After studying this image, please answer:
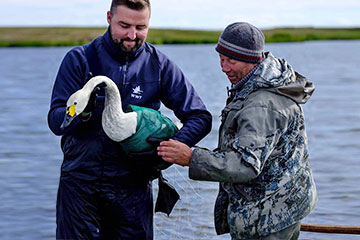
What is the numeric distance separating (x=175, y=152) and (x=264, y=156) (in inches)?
23.8

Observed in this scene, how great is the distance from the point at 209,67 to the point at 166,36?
141ft

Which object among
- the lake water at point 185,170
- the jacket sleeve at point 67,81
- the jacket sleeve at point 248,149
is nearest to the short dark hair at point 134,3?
the jacket sleeve at point 67,81

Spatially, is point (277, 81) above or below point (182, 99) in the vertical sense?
above

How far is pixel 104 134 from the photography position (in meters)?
5.14

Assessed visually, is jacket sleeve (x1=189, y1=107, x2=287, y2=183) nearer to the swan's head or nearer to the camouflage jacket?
the camouflage jacket

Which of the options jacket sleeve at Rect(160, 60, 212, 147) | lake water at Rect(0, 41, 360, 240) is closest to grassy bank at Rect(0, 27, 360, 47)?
lake water at Rect(0, 41, 360, 240)

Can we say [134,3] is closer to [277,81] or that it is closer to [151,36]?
[277,81]

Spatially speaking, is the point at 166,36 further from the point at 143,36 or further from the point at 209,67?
the point at 143,36

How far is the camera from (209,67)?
162 feet

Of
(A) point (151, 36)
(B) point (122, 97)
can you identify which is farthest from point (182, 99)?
(A) point (151, 36)

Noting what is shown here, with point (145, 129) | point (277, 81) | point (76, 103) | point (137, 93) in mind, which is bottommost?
point (145, 129)

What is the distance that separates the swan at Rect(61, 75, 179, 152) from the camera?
4.78 meters

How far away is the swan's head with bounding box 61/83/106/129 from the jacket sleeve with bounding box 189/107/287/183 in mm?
882

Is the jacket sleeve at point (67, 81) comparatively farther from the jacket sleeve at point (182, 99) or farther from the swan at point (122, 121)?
the jacket sleeve at point (182, 99)
